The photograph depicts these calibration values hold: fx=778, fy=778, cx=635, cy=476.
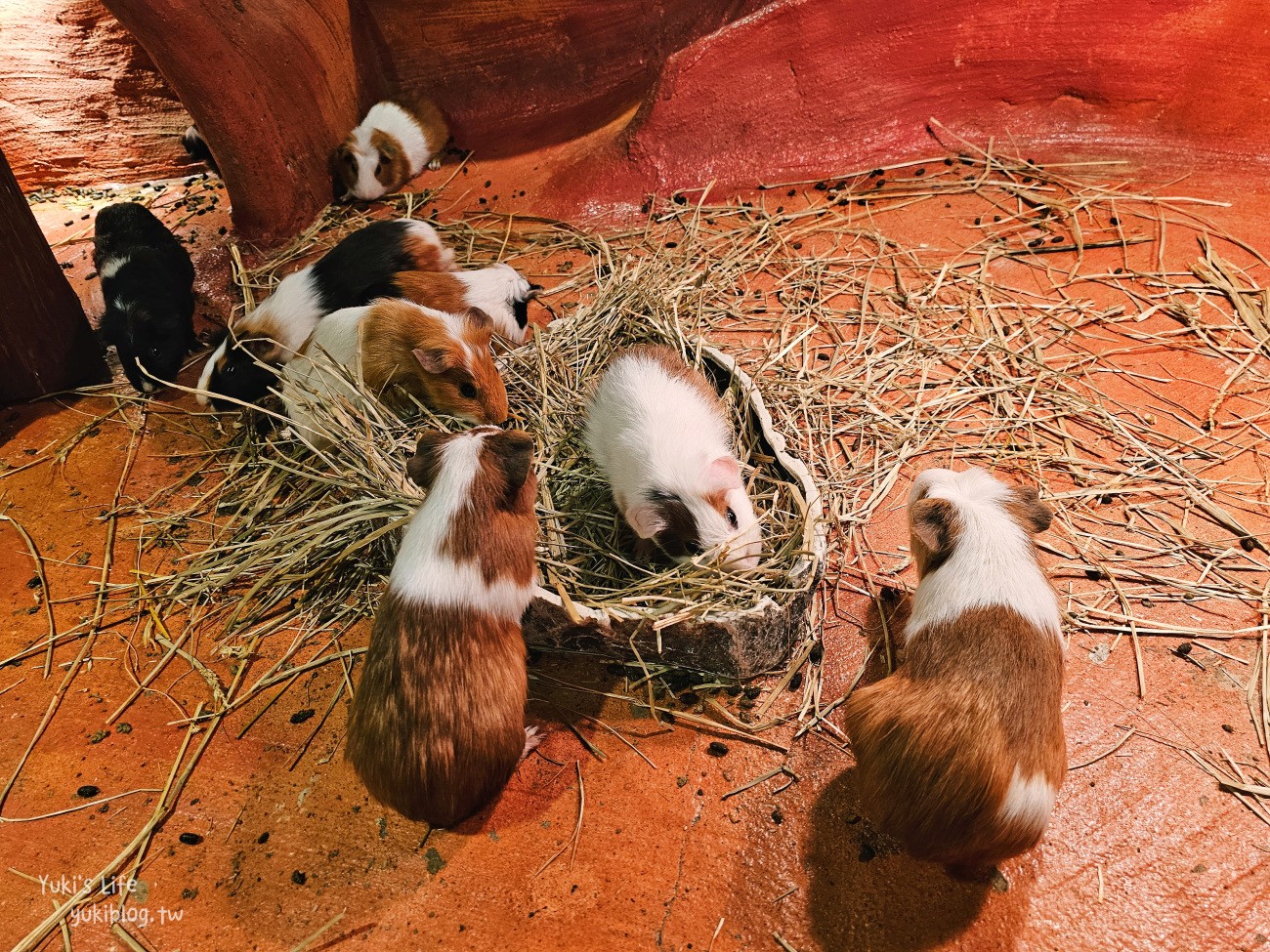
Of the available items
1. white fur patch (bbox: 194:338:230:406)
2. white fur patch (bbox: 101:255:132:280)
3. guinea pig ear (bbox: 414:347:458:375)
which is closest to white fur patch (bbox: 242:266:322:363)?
white fur patch (bbox: 194:338:230:406)

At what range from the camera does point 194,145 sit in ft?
19.0

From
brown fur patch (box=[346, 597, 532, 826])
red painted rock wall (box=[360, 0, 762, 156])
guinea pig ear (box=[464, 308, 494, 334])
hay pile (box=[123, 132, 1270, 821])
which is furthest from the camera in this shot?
red painted rock wall (box=[360, 0, 762, 156])

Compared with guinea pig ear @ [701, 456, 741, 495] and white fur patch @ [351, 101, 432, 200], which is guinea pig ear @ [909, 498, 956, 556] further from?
white fur patch @ [351, 101, 432, 200]

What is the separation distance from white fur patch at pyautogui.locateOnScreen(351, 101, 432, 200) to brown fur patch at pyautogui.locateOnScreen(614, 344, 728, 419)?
2799mm

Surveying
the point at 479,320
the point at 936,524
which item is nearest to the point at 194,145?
the point at 479,320

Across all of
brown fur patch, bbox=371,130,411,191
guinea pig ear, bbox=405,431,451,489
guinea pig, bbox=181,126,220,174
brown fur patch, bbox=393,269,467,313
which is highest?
guinea pig, bbox=181,126,220,174

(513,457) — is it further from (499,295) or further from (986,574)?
(499,295)

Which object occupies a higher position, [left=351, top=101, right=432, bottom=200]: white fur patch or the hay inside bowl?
[left=351, top=101, right=432, bottom=200]: white fur patch

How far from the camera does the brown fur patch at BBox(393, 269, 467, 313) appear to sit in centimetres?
364

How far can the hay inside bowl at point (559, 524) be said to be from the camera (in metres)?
2.44

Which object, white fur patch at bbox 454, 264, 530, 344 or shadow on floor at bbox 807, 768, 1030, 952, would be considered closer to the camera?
shadow on floor at bbox 807, 768, 1030, 952

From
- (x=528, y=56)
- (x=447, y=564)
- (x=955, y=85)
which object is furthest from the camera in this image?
(x=528, y=56)

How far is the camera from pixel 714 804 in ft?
7.48

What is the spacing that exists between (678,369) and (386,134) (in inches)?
126
